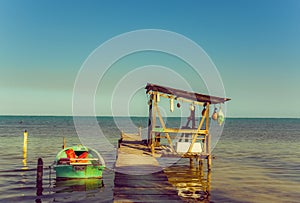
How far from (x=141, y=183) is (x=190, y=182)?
10.2m

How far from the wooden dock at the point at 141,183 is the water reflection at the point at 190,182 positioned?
2.76 m

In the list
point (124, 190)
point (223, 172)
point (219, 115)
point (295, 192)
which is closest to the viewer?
point (124, 190)

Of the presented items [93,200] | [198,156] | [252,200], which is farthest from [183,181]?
[93,200]

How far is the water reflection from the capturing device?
19898 millimetres

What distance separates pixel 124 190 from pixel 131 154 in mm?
9276

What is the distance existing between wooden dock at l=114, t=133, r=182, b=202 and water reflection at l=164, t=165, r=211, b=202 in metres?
2.76

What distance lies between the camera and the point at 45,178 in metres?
25.3

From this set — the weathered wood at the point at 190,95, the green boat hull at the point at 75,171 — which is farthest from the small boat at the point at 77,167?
the weathered wood at the point at 190,95

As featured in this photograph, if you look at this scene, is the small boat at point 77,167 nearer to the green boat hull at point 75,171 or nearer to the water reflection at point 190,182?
the green boat hull at point 75,171

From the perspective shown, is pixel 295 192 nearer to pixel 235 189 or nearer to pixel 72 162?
pixel 235 189

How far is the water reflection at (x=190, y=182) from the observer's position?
19898 millimetres

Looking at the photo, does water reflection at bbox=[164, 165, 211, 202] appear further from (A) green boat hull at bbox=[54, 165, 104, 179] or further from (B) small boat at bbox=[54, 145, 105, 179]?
(A) green boat hull at bbox=[54, 165, 104, 179]

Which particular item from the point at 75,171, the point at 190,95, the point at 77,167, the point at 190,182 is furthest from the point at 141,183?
the point at 190,182

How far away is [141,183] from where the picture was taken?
15266 millimetres
